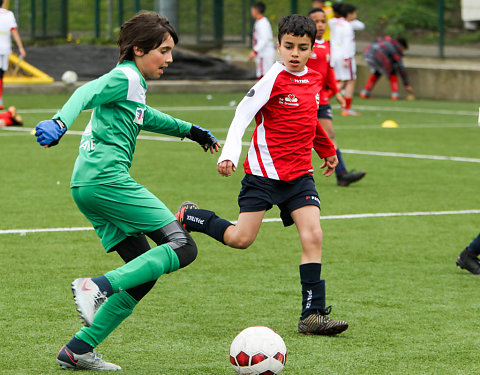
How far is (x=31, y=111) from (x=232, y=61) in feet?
32.7

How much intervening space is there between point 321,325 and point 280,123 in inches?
49.3

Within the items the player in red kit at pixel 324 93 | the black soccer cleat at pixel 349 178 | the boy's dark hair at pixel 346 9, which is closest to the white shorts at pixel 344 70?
the boy's dark hair at pixel 346 9

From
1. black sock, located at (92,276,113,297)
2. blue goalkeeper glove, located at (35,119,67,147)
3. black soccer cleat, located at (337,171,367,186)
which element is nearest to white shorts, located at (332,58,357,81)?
black soccer cleat, located at (337,171,367,186)

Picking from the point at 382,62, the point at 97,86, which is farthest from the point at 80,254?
the point at 382,62

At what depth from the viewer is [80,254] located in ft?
24.8

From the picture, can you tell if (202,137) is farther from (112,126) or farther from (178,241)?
(178,241)

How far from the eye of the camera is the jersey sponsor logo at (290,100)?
5.87m

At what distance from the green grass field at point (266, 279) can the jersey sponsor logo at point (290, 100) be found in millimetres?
1281

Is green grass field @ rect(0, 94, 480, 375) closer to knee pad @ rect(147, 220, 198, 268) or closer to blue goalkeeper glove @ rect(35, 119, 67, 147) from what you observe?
knee pad @ rect(147, 220, 198, 268)

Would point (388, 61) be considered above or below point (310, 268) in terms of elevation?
below

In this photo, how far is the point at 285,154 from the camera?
5.81 metres

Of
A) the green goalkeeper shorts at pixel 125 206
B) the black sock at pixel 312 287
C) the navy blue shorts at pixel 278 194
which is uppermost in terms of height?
the green goalkeeper shorts at pixel 125 206

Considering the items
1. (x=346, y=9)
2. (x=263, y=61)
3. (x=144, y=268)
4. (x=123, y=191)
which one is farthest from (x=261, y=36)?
(x=144, y=268)

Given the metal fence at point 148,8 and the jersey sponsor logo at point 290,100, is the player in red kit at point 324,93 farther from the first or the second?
the metal fence at point 148,8
